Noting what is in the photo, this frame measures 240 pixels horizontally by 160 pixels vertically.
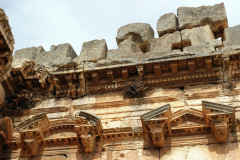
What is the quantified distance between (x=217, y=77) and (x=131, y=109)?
1734 millimetres

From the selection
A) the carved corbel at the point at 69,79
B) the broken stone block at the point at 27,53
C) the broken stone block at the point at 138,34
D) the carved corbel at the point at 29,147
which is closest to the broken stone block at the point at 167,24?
the broken stone block at the point at 138,34

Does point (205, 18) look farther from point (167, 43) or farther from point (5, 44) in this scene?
point (5, 44)

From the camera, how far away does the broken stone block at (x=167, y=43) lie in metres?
8.58

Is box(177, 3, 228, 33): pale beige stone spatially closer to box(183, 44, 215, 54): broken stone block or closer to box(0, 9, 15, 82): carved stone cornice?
box(183, 44, 215, 54): broken stone block

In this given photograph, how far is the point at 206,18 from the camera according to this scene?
8969 millimetres

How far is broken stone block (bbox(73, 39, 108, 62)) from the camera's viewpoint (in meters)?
8.66

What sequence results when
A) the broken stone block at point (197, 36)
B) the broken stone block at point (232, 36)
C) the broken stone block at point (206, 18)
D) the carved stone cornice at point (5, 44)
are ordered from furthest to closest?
the broken stone block at point (206, 18) < the broken stone block at point (197, 36) < the broken stone block at point (232, 36) < the carved stone cornice at point (5, 44)

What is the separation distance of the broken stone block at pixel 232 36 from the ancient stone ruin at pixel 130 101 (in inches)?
0.8

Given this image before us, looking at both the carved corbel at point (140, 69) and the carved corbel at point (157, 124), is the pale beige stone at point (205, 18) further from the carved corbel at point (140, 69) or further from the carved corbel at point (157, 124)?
the carved corbel at point (157, 124)

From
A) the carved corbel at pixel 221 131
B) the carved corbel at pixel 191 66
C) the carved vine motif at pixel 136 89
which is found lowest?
the carved corbel at pixel 221 131

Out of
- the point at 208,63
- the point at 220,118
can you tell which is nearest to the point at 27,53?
the point at 208,63

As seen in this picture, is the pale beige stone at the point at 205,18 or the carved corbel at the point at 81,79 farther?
the pale beige stone at the point at 205,18

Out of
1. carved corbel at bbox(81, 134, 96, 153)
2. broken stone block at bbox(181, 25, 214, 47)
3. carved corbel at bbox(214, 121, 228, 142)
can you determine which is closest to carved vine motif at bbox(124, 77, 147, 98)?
carved corbel at bbox(81, 134, 96, 153)

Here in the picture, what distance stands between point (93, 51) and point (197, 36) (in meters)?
2.38
